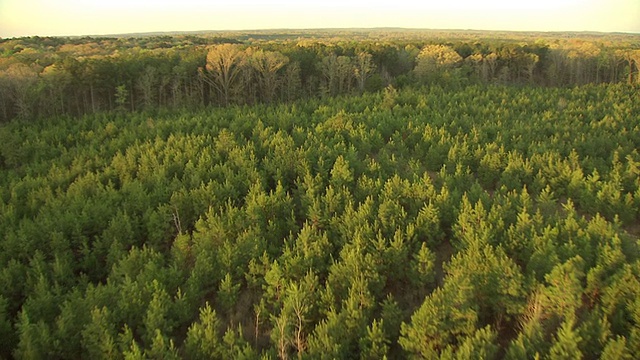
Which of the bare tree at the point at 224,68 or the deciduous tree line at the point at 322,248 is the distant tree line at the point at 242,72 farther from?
the deciduous tree line at the point at 322,248

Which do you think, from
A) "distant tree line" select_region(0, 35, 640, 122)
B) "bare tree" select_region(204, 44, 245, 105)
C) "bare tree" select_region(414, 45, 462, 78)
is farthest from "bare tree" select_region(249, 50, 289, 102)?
"bare tree" select_region(414, 45, 462, 78)

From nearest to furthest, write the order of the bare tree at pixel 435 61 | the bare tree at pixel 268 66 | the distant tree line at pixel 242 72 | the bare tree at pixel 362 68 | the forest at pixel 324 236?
the forest at pixel 324 236 → the distant tree line at pixel 242 72 → the bare tree at pixel 268 66 → the bare tree at pixel 362 68 → the bare tree at pixel 435 61

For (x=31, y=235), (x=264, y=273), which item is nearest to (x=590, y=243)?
(x=264, y=273)

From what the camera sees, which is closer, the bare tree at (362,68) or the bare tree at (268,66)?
the bare tree at (268,66)

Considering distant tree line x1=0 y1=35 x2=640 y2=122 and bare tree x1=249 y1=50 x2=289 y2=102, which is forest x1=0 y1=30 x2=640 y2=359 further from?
bare tree x1=249 y1=50 x2=289 y2=102

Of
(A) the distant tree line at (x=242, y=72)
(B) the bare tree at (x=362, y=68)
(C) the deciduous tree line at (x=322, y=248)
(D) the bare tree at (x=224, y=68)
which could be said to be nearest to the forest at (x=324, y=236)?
(C) the deciduous tree line at (x=322, y=248)

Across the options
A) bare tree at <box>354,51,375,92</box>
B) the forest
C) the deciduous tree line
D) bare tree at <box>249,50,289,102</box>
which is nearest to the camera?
the deciduous tree line

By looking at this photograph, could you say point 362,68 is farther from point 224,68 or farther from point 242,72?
point 224,68
